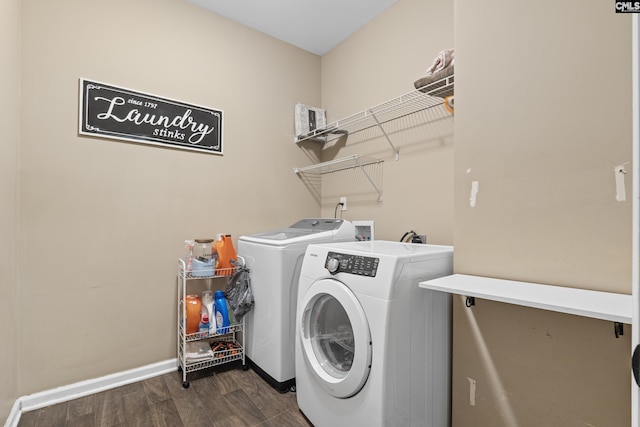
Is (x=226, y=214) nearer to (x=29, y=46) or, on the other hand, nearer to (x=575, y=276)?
(x=29, y=46)

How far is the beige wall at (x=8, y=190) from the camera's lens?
1.41 m

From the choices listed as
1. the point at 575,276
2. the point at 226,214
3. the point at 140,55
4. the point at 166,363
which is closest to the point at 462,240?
the point at 575,276

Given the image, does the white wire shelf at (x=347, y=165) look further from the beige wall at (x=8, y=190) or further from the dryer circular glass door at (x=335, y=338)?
the beige wall at (x=8, y=190)

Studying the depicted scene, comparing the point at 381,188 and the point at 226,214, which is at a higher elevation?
the point at 381,188

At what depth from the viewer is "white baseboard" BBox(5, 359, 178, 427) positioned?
1677 millimetres

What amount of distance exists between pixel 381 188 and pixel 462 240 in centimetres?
105

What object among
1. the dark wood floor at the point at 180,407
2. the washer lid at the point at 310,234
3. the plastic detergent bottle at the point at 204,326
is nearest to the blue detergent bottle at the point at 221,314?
the plastic detergent bottle at the point at 204,326

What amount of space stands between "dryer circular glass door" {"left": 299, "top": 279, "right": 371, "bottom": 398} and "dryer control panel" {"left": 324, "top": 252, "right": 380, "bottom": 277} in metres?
0.07

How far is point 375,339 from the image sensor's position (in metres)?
1.22

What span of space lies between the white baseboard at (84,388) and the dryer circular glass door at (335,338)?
1.18 m

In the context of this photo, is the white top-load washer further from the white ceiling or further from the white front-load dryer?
the white ceiling

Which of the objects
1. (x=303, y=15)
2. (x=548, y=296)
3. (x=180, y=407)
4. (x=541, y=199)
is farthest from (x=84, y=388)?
(x=303, y=15)

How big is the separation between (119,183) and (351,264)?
1605 mm

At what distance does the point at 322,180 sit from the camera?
302 centimetres
